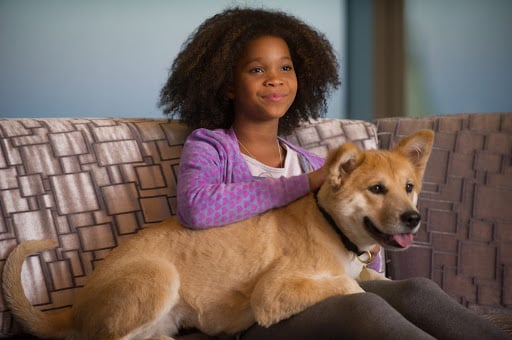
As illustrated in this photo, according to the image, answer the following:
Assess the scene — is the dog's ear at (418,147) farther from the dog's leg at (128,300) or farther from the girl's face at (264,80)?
the dog's leg at (128,300)

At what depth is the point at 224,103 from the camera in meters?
2.41

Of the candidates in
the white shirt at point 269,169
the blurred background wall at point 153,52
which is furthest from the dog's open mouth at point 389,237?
the blurred background wall at point 153,52

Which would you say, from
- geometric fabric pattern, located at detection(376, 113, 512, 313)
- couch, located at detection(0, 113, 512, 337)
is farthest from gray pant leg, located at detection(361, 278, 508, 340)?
geometric fabric pattern, located at detection(376, 113, 512, 313)

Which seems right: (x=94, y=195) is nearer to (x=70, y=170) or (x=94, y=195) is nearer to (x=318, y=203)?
(x=70, y=170)

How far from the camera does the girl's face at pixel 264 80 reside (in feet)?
7.18

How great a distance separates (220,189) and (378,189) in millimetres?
500

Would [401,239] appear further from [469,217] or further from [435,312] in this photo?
[469,217]

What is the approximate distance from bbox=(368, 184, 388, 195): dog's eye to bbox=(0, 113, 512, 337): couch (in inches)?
31.5

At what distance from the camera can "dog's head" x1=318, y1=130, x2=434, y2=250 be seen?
67.4 inches

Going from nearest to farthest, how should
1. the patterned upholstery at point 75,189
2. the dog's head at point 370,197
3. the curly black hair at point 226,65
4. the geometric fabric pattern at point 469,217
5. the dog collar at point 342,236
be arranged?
the dog's head at point 370,197 < the dog collar at point 342,236 < the patterned upholstery at point 75,189 < the curly black hair at point 226,65 < the geometric fabric pattern at point 469,217

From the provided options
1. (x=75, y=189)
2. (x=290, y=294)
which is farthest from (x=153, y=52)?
(x=290, y=294)

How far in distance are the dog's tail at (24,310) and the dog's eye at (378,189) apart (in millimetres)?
1032

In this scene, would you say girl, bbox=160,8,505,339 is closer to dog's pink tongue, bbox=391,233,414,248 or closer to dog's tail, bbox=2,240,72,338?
dog's pink tongue, bbox=391,233,414,248

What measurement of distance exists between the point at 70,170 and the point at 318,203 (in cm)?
94
